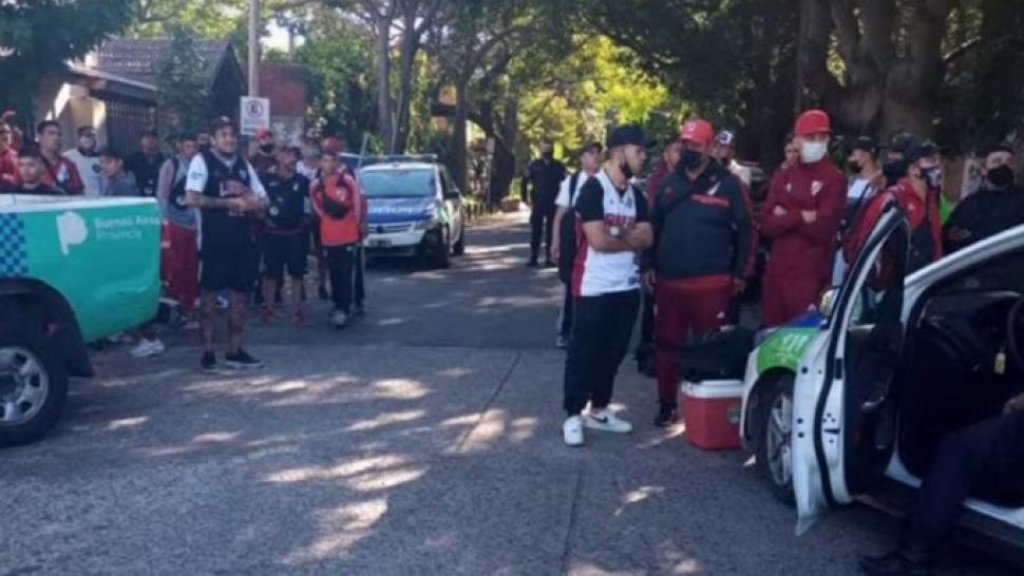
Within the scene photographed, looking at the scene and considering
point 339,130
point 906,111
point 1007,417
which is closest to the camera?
point 1007,417

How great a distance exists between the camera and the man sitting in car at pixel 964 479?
5250mm

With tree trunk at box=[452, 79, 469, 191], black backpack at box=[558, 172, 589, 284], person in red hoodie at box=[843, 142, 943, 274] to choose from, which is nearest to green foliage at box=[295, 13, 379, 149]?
tree trunk at box=[452, 79, 469, 191]

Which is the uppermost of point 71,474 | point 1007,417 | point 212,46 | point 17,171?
point 212,46

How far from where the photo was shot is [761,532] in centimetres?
617

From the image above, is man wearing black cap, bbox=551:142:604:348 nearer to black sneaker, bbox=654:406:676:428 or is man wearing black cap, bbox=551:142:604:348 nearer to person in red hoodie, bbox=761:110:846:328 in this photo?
black sneaker, bbox=654:406:676:428

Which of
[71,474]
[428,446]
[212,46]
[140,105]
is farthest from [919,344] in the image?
[212,46]

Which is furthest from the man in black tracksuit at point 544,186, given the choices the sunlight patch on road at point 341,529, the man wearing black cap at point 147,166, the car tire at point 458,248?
the sunlight patch on road at point 341,529

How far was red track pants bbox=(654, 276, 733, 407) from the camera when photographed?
779 centimetres

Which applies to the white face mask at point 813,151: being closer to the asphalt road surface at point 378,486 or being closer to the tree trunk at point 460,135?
the asphalt road surface at point 378,486

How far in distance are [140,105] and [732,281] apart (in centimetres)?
1972

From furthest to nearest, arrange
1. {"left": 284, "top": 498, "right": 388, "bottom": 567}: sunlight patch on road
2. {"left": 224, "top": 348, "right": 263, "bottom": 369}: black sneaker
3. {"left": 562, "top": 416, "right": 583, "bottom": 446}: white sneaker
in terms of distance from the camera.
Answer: {"left": 224, "top": 348, "right": 263, "bottom": 369}: black sneaker < {"left": 562, "top": 416, "right": 583, "bottom": 446}: white sneaker < {"left": 284, "top": 498, "right": 388, "bottom": 567}: sunlight patch on road

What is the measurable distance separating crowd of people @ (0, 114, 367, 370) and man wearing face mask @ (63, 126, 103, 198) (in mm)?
13

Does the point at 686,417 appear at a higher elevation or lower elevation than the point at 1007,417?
lower

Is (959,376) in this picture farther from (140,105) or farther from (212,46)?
(212,46)
